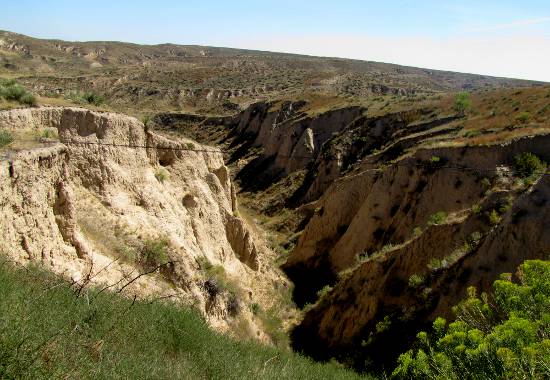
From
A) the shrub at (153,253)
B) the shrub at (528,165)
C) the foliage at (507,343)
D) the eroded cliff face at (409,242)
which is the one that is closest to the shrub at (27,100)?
the shrub at (153,253)

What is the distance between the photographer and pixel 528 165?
21.0 meters

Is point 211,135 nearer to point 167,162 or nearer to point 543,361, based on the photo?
point 167,162

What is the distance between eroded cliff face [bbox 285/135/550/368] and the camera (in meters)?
14.6

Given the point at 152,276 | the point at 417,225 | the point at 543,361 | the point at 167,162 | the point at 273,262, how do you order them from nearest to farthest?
1. the point at 543,361
2. the point at 152,276
3. the point at 167,162
4. the point at 417,225
5. the point at 273,262

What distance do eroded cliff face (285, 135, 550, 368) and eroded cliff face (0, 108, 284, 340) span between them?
3565 millimetres

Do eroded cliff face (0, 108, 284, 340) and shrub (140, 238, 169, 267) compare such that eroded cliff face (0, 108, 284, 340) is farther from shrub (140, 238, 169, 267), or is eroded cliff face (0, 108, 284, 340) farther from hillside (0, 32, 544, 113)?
hillside (0, 32, 544, 113)

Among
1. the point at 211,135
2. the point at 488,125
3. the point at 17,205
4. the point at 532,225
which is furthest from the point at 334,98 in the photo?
the point at 17,205

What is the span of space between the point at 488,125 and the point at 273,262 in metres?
15.9

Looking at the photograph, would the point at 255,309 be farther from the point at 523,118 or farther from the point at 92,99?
the point at 523,118

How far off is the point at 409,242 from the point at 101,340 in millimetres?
14989

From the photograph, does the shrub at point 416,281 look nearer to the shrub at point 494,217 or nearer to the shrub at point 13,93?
the shrub at point 494,217

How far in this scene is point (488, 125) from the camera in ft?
100

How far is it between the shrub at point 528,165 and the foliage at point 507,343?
15.1 m

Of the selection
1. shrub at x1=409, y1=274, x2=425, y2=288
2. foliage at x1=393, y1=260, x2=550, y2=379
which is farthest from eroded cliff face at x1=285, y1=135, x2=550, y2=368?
foliage at x1=393, y1=260, x2=550, y2=379
